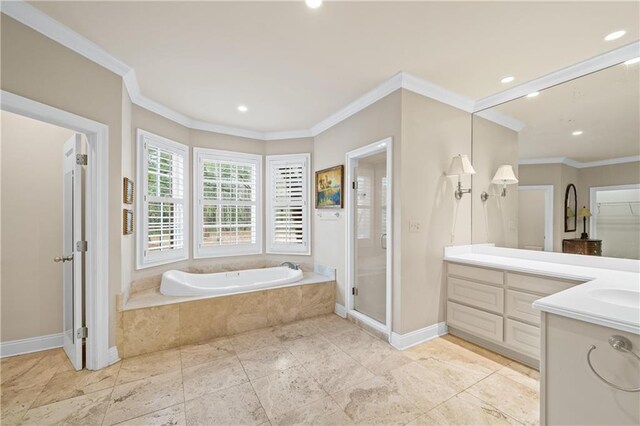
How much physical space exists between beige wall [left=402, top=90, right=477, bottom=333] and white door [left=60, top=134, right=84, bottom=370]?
2852 mm

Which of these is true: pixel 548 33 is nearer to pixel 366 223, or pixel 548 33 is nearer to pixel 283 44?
pixel 283 44

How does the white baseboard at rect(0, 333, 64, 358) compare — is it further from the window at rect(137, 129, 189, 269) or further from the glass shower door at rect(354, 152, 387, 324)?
the glass shower door at rect(354, 152, 387, 324)

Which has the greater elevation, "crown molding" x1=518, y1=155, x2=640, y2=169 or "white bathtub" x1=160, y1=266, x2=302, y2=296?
"crown molding" x1=518, y1=155, x2=640, y2=169

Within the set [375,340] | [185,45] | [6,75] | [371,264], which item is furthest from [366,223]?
[6,75]

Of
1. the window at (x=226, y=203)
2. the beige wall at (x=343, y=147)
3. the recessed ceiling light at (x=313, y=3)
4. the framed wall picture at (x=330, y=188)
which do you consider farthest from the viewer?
the window at (x=226, y=203)

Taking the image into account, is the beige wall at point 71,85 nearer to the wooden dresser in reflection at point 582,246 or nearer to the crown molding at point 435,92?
the crown molding at point 435,92

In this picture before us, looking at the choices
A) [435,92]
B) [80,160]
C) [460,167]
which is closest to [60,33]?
[80,160]

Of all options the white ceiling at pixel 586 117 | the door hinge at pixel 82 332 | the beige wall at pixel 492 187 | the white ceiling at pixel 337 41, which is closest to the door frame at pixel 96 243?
the door hinge at pixel 82 332

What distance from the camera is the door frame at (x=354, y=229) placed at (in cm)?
269

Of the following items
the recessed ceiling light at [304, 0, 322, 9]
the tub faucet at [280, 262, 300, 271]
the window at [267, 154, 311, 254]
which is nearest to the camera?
the recessed ceiling light at [304, 0, 322, 9]

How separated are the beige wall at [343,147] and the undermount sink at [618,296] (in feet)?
4.52

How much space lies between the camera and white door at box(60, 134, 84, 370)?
2.21 m

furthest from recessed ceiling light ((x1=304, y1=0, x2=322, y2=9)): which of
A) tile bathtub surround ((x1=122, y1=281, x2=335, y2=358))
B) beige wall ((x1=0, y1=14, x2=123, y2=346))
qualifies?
tile bathtub surround ((x1=122, y1=281, x2=335, y2=358))

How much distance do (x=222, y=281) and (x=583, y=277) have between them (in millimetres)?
3807
